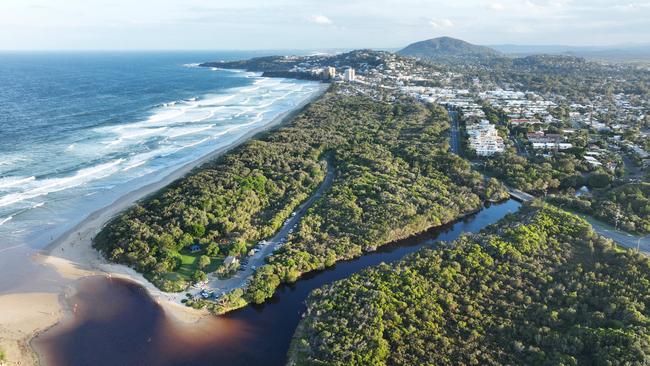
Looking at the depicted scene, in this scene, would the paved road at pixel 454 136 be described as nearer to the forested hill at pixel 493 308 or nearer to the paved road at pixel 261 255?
the paved road at pixel 261 255

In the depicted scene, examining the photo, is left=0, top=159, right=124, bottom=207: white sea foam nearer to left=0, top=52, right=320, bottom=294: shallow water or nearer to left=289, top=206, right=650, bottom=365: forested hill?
left=0, top=52, right=320, bottom=294: shallow water

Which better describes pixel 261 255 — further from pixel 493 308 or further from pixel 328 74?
pixel 328 74

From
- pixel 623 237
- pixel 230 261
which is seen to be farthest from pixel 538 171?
pixel 230 261

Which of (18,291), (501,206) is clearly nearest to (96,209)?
(18,291)

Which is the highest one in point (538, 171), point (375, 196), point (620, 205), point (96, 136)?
point (96, 136)

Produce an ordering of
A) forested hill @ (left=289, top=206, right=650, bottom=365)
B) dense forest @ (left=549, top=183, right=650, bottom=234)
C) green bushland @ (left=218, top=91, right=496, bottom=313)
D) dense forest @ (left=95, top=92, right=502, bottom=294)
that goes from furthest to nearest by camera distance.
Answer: dense forest @ (left=549, top=183, right=650, bottom=234) < green bushland @ (left=218, top=91, right=496, bottom=313) < dense forest @ (left=95, top=92, right=502, bottom=294) < forested hill @ (left=289, top=206, right=650, bottom=365)

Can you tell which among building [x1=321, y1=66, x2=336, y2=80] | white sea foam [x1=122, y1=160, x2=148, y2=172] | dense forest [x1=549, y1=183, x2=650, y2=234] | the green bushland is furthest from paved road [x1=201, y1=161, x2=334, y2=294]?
building [x1=321, y1=66, x2=336, y2=80]
